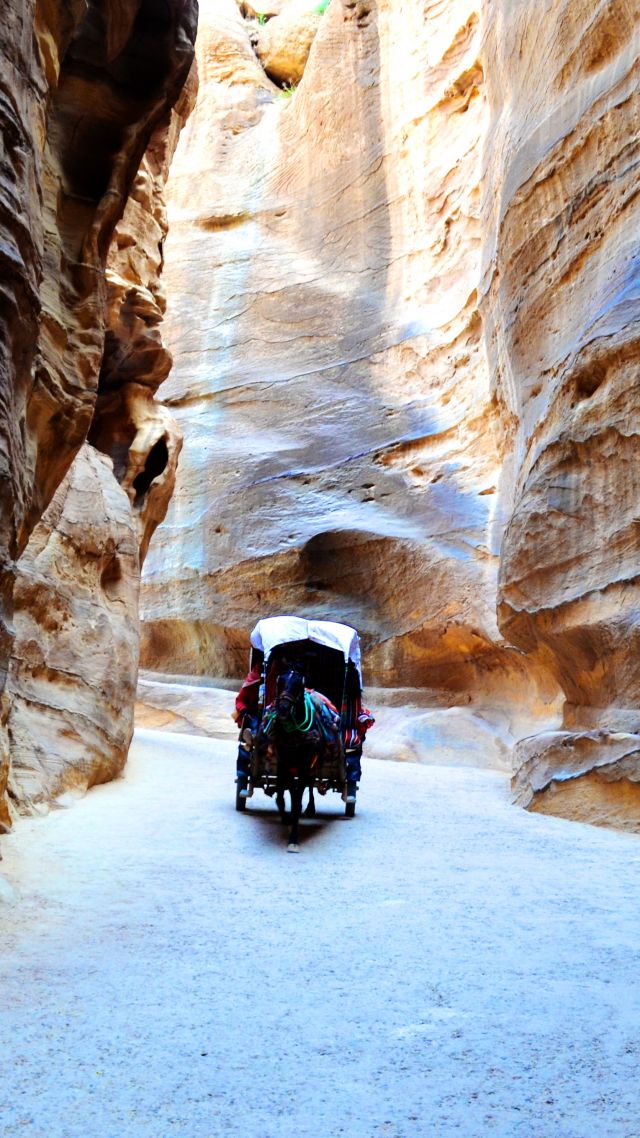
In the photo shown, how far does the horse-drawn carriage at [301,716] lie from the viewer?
7.70 meters

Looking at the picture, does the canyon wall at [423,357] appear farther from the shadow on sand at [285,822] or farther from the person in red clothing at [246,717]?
the person in red clothing at [246,717]

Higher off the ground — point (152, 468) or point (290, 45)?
point (290, 45)

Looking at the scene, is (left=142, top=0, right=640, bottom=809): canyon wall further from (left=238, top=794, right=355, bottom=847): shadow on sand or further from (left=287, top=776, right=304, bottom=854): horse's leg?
(left=287, top=776, right=304, bottom=854): horse's leg

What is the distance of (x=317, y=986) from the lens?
416cm

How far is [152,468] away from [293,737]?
7.85 meters

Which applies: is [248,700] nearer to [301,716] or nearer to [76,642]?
[301,716]

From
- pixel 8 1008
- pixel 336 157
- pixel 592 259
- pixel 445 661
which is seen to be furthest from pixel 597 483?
pixel 336 157

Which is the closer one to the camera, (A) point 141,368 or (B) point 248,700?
(B) point 248,700

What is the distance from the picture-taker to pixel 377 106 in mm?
24438

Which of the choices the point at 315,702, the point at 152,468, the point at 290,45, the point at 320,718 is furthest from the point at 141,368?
the point at 290,45

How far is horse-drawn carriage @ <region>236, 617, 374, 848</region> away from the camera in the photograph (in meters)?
7.70

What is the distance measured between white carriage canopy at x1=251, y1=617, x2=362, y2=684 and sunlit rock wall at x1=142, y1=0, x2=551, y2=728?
21.7 ft

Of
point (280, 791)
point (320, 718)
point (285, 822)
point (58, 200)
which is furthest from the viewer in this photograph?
point (285, 822)

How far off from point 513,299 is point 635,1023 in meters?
9.58
